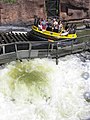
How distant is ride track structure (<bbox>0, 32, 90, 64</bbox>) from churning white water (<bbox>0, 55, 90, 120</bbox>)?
1.33 ft

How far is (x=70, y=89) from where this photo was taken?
642 inches

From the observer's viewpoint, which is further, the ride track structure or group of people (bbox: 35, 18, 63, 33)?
group of people (bbox: 35, 18, 63, 33)

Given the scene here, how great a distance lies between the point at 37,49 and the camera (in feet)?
59.2

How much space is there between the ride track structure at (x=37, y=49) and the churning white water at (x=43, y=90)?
1.33ft

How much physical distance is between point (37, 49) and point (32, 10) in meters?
10.1

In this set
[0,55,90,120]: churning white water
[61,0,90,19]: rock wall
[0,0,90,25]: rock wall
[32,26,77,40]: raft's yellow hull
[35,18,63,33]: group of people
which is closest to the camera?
[0,55,90,120]: churning white water

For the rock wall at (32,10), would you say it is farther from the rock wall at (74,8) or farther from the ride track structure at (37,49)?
the ride track structure at (37,49)

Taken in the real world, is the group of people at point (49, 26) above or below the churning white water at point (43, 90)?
above

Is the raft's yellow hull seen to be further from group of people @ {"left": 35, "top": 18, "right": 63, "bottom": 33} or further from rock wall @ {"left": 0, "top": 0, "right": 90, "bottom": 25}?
rock wall @ {"left": 0, "top": 0, "right": 90, "bottom": 25}

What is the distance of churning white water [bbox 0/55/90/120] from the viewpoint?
48.4 feet

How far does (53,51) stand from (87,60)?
7.45 feet

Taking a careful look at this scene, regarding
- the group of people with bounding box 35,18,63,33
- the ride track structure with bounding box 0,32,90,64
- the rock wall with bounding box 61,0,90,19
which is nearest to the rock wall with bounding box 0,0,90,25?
the rock wall with bounding box 61,0,90,19

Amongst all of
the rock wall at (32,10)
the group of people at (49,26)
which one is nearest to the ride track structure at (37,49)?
the group of people at (49,26)

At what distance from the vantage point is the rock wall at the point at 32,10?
84.8 ft
